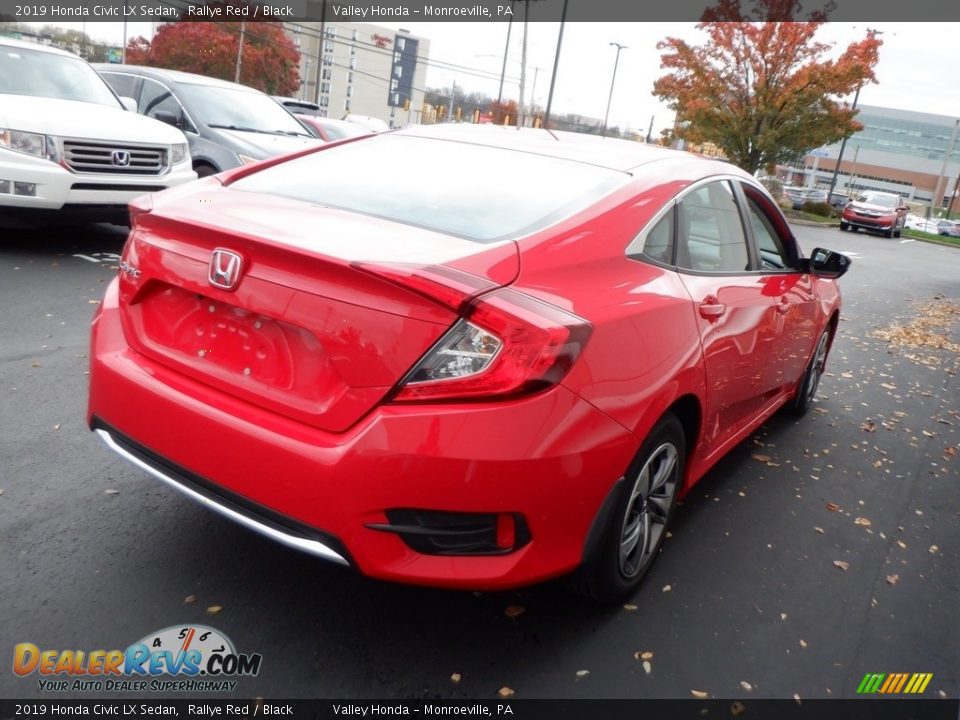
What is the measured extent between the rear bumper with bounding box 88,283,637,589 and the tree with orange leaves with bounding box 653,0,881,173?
28067mm

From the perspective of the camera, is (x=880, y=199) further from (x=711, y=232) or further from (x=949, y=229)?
(x=711, y=232)

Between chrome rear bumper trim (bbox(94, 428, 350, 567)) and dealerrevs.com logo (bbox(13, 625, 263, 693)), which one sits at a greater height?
chrome rear bumper trim (bbox(94, 428, 350, 567))

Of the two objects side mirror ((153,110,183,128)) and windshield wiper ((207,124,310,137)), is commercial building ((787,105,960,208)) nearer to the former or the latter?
windshield wiper ((207,124,310,137))

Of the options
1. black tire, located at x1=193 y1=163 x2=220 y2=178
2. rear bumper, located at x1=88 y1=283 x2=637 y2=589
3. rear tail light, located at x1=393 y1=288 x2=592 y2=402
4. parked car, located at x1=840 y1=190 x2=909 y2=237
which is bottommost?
parked car, located at x1=840 y1=190 x2=909 y2=237

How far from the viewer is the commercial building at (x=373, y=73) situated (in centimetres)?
12450

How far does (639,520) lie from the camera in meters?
2.90

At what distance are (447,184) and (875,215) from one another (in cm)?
3070

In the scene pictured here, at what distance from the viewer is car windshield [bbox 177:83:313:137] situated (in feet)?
33.0

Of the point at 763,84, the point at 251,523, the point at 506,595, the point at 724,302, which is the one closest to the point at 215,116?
the point at 724,302

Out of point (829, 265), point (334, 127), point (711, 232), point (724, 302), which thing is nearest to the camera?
point (724, 302)

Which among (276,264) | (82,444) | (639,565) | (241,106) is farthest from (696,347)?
(241,106)

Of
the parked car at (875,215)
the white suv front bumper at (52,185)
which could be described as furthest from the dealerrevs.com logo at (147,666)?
the parked car at (875,215)

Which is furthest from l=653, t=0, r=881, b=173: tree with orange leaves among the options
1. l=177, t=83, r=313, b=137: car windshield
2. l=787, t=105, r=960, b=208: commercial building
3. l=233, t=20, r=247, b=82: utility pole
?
l=787, t=105, r=960, b=208: commercial building

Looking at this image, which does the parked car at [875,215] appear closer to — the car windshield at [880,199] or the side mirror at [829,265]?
the car windshield at [880,199]
